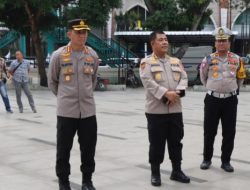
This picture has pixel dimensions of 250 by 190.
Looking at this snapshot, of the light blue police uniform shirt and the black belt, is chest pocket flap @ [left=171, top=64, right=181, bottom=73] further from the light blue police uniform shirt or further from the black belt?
the light blue police uniform shirt

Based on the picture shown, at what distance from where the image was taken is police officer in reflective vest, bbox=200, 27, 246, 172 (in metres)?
6.77

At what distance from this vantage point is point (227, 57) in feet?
22.5

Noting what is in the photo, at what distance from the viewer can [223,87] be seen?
6.74 metres

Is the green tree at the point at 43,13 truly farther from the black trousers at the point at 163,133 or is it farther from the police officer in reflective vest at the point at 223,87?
the black trousers at the point at 163,133

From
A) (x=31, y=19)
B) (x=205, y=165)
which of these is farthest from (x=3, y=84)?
(x=31, y=19)

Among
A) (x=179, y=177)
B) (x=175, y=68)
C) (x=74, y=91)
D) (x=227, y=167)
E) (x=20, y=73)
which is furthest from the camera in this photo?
(x=20, y=73)

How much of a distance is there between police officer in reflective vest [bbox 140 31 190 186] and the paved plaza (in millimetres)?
451

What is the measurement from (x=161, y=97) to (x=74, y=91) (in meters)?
1.02

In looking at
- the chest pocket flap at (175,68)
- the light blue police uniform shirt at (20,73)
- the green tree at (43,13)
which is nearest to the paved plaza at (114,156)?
the light blue police uniform shirt at (20,73)

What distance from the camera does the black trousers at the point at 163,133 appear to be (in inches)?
244

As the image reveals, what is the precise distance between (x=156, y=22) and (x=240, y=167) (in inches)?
749

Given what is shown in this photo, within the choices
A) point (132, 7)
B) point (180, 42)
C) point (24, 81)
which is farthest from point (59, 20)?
point (132, 7)

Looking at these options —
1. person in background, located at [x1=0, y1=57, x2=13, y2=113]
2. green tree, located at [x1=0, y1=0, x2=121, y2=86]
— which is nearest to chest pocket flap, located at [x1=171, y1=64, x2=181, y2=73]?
person in background, located at [x1=0, y1=57, x2=13, y2=113]

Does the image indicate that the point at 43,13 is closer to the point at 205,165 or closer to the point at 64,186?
the point at 205,165
